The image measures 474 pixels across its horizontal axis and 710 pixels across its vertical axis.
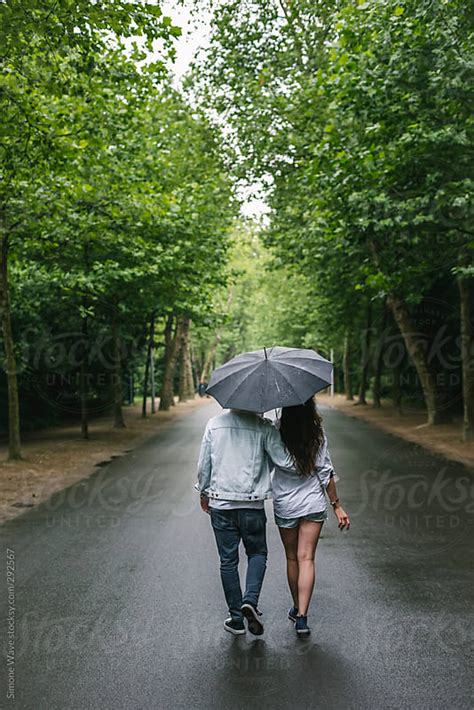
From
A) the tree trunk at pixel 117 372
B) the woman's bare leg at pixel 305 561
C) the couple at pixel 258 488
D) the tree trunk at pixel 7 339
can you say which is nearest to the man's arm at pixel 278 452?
the couple at pixel 258 488

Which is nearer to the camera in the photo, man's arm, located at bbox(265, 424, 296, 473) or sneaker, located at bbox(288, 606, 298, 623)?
man's arm, located at bbox(265, 424, 296, 473)

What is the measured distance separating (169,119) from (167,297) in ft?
29.2

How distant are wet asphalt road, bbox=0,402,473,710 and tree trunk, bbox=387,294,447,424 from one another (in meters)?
13.2

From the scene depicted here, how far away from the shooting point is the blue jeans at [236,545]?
5.02m

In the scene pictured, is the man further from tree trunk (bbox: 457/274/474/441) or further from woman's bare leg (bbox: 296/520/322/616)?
tree trunk (bbox: 457/274/474/441)

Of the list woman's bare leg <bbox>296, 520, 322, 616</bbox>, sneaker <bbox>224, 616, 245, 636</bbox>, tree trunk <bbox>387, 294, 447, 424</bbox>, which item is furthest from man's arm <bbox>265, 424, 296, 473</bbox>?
tree trunk <bbox>387, 294, 447, 424</bbox>

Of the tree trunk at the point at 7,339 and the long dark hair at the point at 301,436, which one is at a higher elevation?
the tree trunk at the point at 7,339

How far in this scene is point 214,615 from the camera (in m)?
5.49

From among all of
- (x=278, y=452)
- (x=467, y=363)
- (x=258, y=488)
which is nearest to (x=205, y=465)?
(x=258, y=488)

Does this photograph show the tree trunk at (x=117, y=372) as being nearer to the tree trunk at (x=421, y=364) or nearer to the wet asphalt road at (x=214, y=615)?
the tree trunk at (x=421, y=364)

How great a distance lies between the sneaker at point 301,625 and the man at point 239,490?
0.83 feet

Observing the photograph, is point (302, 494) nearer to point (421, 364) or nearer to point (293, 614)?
point (293, 614)

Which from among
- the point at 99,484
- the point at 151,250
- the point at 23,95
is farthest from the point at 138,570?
the point at 151,250

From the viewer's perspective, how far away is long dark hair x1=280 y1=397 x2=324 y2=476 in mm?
5043
